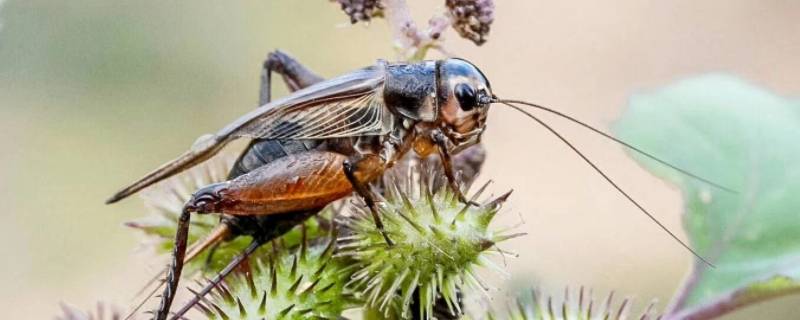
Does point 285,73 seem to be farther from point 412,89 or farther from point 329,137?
point 412,89

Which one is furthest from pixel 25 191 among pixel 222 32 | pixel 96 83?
pixel 222 32

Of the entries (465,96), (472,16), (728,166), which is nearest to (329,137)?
(465,96)

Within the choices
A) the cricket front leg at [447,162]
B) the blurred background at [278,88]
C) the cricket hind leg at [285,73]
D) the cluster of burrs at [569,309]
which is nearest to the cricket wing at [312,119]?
the cricket front leg at [447,162]

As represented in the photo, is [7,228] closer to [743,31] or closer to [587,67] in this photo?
[587,67]

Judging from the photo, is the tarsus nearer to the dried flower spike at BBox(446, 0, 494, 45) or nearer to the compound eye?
the compound eye

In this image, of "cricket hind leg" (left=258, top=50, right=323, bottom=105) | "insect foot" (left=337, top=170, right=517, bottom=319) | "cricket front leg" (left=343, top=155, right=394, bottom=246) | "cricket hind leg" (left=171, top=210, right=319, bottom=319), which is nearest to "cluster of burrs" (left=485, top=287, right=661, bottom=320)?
"insect foot" (left=337, top=170, right=517, bottom=319)
